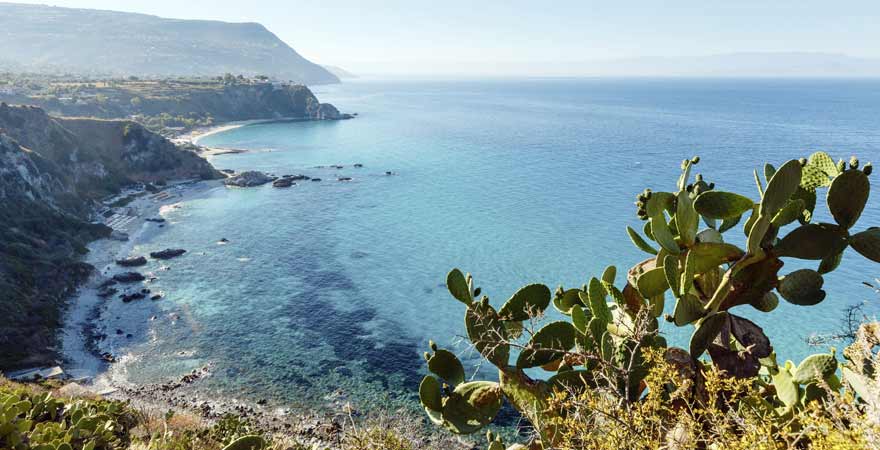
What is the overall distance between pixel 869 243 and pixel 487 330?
6057mm

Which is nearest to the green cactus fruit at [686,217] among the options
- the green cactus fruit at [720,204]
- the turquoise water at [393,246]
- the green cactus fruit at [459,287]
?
the green cactus fruit at [720,204]

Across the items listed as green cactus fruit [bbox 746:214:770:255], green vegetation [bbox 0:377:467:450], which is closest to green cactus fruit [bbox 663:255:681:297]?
green cactus fruit [bbox 746:214:770:255]

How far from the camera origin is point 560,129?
15100 cm

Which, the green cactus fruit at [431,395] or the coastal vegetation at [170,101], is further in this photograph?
the coastal vegetation at [170,101]

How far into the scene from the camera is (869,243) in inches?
277

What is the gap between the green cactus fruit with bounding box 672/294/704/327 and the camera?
284 inches

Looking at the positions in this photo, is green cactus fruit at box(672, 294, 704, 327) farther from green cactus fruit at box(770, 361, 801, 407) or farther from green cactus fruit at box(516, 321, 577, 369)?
green cactus fruit at box(770, 361, 801, 407)

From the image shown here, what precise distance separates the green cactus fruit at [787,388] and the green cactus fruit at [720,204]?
319 cm

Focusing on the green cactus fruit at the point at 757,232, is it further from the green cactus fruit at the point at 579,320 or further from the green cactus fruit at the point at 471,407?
the green cactus fruit at the point at 471,407

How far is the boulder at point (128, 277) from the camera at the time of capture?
47.7 metres

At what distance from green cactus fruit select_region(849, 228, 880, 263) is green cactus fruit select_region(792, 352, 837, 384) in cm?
175

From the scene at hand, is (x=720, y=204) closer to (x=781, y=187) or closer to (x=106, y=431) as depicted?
(x=781, y=187)

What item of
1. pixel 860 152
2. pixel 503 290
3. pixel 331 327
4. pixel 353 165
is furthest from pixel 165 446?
pixel 860 152

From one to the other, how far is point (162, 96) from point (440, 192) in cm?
12392
